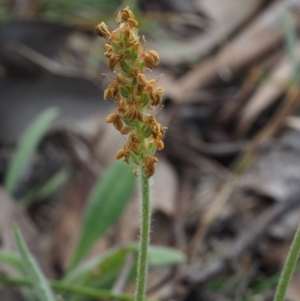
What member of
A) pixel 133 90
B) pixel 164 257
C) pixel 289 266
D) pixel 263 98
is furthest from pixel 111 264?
pixel 263 98

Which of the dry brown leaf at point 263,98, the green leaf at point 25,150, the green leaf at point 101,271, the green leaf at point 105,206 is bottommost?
the green leaf at point 101,271

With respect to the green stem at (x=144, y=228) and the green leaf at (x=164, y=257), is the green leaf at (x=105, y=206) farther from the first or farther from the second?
the green stem at (x=144, y=228)

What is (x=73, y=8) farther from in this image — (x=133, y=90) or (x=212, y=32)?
(x=133, y=90)

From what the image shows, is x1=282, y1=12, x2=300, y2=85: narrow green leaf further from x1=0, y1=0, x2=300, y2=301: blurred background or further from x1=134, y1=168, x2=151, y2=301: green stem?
x1=134, y1=168, x2=151, y2=301: green stem

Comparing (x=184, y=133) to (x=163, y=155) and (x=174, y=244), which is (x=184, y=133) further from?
(x=174, y=244)

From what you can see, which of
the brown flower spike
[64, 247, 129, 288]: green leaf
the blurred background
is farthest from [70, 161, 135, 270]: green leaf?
the brown flower spike

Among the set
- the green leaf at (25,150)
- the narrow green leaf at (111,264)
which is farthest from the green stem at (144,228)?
the green leaf at (25,150)

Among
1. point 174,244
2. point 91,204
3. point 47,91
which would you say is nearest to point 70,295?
point 91,204
